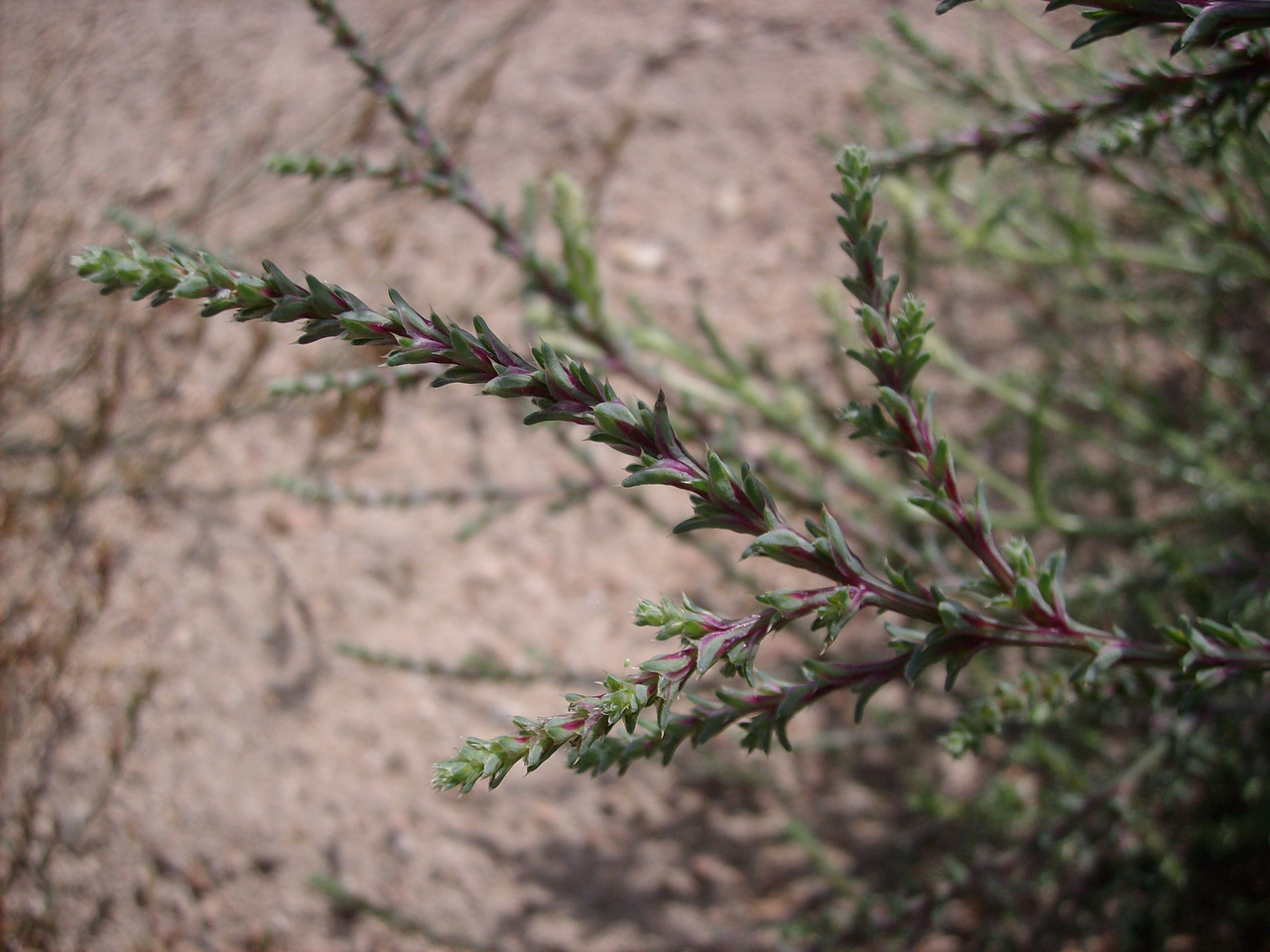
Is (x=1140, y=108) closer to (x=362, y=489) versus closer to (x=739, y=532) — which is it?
(x=739, y=532)

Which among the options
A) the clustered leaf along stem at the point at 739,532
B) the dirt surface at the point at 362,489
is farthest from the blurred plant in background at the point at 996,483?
the dirt surface at the point at 362,489

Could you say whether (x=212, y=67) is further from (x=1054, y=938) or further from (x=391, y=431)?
(x=1054, y=938)

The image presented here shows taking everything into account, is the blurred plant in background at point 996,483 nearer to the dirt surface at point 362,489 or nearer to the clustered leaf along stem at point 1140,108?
the clustered leaf along stem at point 1140,108

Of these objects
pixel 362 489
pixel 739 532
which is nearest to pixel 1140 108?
pixel 739 532

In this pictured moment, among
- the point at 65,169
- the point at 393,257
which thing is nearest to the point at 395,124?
the point at 393,257

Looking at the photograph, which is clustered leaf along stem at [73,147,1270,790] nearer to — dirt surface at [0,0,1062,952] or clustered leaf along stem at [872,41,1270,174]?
clustered leaf along stem at [872,41,1270,174]

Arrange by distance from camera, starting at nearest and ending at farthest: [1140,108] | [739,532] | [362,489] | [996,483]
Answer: [739,532] < [1140,108] < [996,483] < [362,489]
